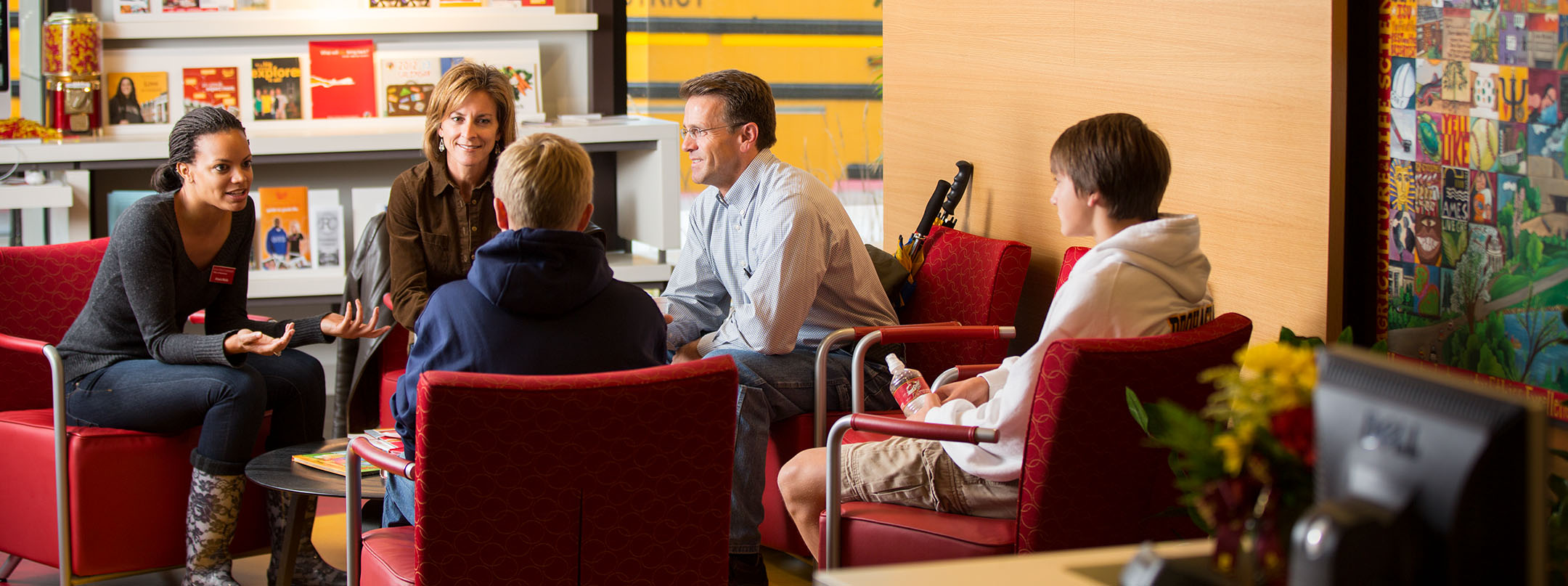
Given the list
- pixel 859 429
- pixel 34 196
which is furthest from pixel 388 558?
pixel 34 196

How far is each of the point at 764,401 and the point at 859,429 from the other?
28.4 inches

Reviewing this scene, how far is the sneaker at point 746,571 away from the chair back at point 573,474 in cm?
91

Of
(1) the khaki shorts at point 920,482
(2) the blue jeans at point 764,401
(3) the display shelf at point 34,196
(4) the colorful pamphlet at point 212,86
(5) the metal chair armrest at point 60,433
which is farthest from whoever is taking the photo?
(4) the colorful pamphlet at point 212,86

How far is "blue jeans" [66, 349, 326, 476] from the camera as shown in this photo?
2.88 m

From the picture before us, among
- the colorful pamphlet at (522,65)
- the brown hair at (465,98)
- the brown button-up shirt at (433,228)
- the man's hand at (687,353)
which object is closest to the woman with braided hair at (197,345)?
the brown button-up shirt at (433,228)

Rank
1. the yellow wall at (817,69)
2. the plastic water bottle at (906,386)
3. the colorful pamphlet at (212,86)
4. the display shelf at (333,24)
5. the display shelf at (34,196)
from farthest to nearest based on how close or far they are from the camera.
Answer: the yellow wall at (817,69)
the colorful pamphlet at (212,86)
the display shelf at (333,24)
the display shelf at (34,196)
the plastic water bottle at (906,386)

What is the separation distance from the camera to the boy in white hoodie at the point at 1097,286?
216 centimetres

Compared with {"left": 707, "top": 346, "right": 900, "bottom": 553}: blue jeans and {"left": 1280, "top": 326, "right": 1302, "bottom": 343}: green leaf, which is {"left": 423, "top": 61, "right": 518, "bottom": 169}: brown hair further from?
{"left": 1280, "top": 326, "right": 1302, "bottom": 343}: green leaf

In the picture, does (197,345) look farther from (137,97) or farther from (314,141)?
(137,97)

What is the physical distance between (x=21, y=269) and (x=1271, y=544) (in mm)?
3077

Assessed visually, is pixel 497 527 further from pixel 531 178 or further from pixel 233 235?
pixel 233 235

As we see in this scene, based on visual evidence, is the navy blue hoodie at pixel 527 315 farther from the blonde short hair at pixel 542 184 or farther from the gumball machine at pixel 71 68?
the gumball machine at pixel 71 68

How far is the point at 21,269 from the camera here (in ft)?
10.6

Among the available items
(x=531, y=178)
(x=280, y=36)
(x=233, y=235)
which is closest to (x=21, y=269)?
(x=233, y=235)
